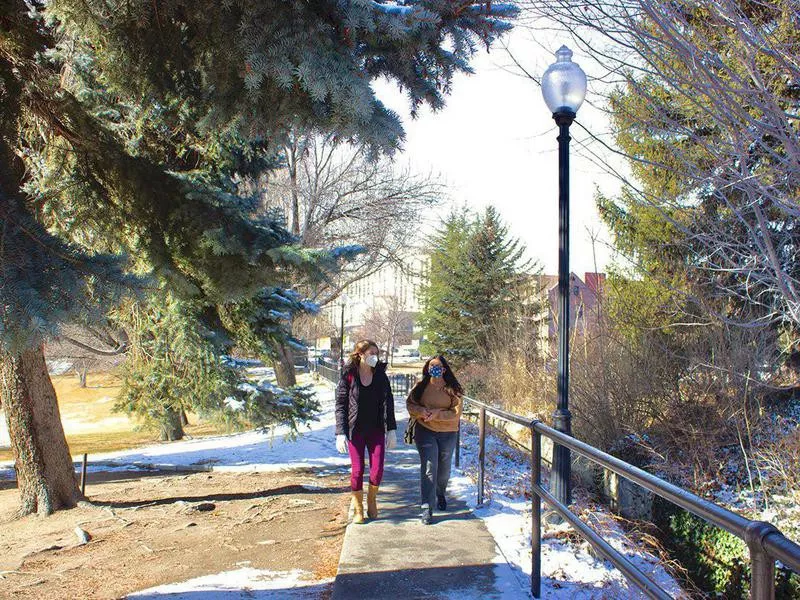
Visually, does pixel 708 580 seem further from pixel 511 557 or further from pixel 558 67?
pixel 558 67

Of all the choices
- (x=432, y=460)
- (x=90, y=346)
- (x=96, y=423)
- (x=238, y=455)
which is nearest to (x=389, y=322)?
(x=96, y=423)

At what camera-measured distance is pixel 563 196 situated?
234 inches

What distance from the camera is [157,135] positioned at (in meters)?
9.73

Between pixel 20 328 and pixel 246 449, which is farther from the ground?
pixel 20 328

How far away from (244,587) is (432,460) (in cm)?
211

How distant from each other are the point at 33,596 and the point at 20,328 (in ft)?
8.69

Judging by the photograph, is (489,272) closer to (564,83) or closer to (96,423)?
(564,83)

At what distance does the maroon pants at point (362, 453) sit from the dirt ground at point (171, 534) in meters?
0.62

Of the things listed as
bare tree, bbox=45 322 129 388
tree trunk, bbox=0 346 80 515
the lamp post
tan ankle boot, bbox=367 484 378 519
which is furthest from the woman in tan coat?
bare tree, bbox=45 322 129 388

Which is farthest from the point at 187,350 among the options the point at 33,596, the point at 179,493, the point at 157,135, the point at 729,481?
the point at 729,481

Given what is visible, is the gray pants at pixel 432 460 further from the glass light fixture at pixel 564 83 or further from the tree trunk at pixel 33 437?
the tree trunk at pixel 33 437

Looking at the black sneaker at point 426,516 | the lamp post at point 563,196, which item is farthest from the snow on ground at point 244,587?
the lamp post at point 563,196

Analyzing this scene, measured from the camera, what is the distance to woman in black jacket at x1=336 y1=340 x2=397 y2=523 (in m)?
6.23

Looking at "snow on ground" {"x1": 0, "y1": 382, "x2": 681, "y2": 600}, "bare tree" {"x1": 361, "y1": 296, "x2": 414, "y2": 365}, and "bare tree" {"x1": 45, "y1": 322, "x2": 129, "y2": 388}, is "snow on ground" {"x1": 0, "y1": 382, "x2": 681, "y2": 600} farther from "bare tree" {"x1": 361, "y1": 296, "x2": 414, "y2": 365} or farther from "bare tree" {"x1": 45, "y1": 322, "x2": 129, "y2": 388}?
"bare tree" {"x1": 361, "y1": 296, "x2": 414, "y2": 365}
